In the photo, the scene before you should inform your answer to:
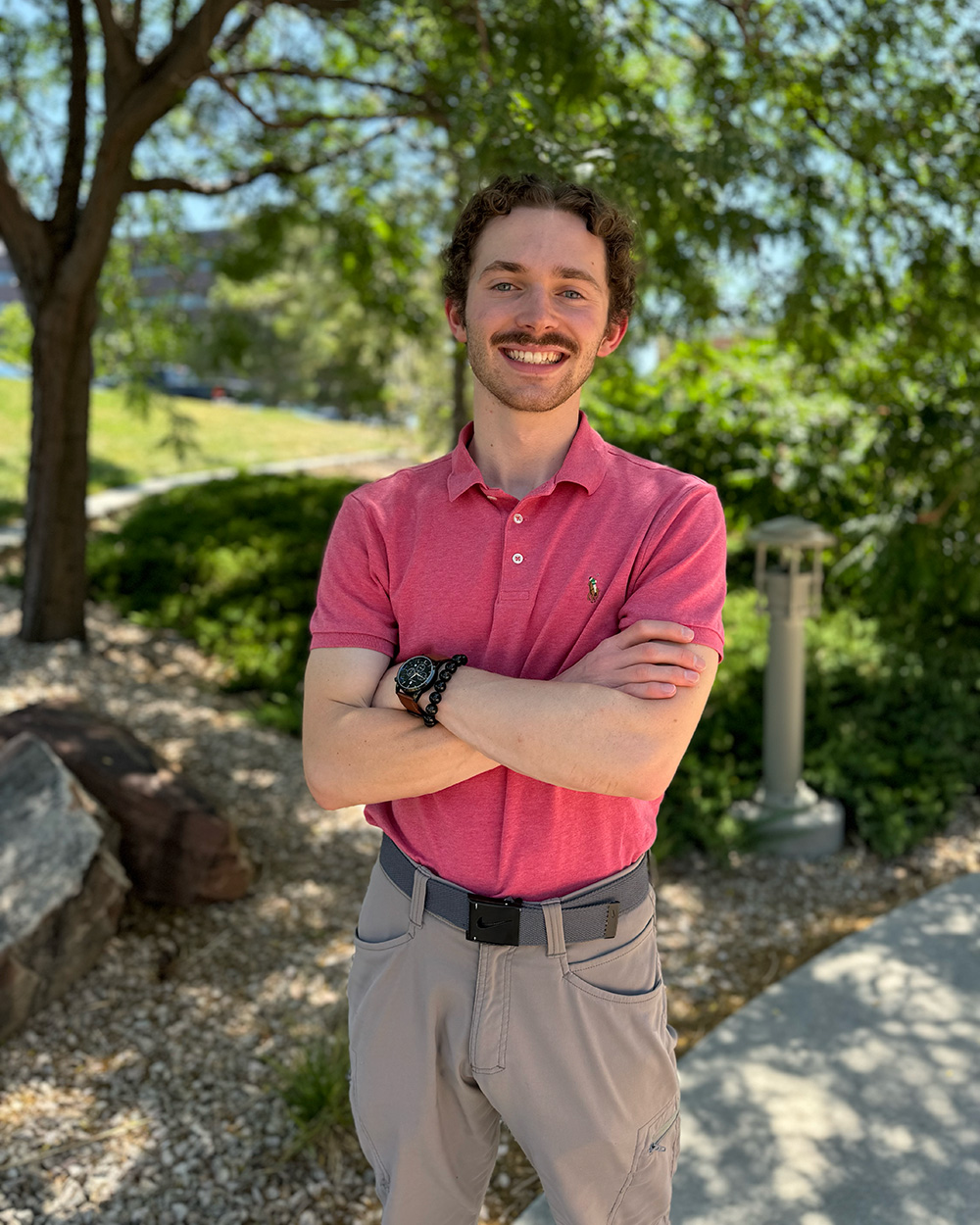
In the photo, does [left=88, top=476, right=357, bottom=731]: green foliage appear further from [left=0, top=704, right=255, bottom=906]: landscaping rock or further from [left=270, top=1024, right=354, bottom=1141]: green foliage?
[left=270, top=1024, right=354, bottom=1141]: green foliage

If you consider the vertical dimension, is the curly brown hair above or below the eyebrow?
above

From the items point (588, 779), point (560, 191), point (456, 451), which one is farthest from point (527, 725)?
point (560, 191)

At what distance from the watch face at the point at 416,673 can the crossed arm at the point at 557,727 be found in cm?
4

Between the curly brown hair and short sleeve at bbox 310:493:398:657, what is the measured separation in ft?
1.57

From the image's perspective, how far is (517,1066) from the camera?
5.49 ft

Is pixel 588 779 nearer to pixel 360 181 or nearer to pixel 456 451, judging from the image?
pixel 456 451

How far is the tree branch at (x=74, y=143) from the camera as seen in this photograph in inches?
231

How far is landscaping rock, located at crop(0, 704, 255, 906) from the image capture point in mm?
3742

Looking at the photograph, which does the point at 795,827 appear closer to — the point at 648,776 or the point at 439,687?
the point at 648,776

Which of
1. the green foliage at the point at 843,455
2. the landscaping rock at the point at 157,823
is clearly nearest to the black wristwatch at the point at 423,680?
the landscaping rock at the point at 157,823

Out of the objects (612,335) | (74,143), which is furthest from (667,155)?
(74,143)

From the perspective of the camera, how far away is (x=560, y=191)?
176 cm

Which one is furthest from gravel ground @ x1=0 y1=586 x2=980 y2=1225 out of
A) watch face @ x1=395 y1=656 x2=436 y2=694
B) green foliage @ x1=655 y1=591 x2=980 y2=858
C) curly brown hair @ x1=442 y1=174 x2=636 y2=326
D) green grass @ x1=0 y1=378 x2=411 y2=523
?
green grass @ x1=0 y1=378 x2=411 y2=523

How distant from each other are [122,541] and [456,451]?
A: 290 inches
